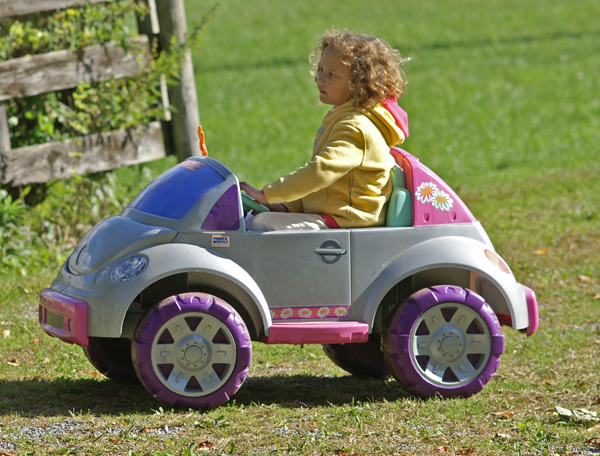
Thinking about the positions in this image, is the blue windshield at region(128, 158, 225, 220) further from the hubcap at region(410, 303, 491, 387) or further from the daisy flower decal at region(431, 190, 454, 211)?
the hubcap at region(410, 303, 491, 387)

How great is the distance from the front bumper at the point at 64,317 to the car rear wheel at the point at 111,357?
1.21 feet

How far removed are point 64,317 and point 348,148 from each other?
5.16 feet

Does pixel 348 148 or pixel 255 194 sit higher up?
pixel 348 148

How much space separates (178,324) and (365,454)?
1.07 meters

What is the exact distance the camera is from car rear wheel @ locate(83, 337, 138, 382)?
4.54 meters

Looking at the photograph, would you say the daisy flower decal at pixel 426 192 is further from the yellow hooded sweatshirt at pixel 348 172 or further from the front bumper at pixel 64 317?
the front bumper at pixel 64 317

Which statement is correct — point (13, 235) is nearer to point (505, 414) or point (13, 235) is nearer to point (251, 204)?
point (251, 204)

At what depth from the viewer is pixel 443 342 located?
14.1 ft

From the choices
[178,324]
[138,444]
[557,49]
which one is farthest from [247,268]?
[557,49]

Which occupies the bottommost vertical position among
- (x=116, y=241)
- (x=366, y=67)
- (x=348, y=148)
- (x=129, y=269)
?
(x=129, y=269)

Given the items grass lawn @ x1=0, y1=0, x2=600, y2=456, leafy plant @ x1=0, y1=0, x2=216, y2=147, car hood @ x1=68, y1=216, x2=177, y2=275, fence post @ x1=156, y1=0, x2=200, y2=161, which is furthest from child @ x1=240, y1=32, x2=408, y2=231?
fence post @ x1=156, y1=0, x2=200, y2=161

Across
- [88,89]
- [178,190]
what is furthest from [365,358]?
[88,89]

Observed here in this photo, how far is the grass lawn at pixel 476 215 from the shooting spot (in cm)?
380

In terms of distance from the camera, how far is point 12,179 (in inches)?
270
